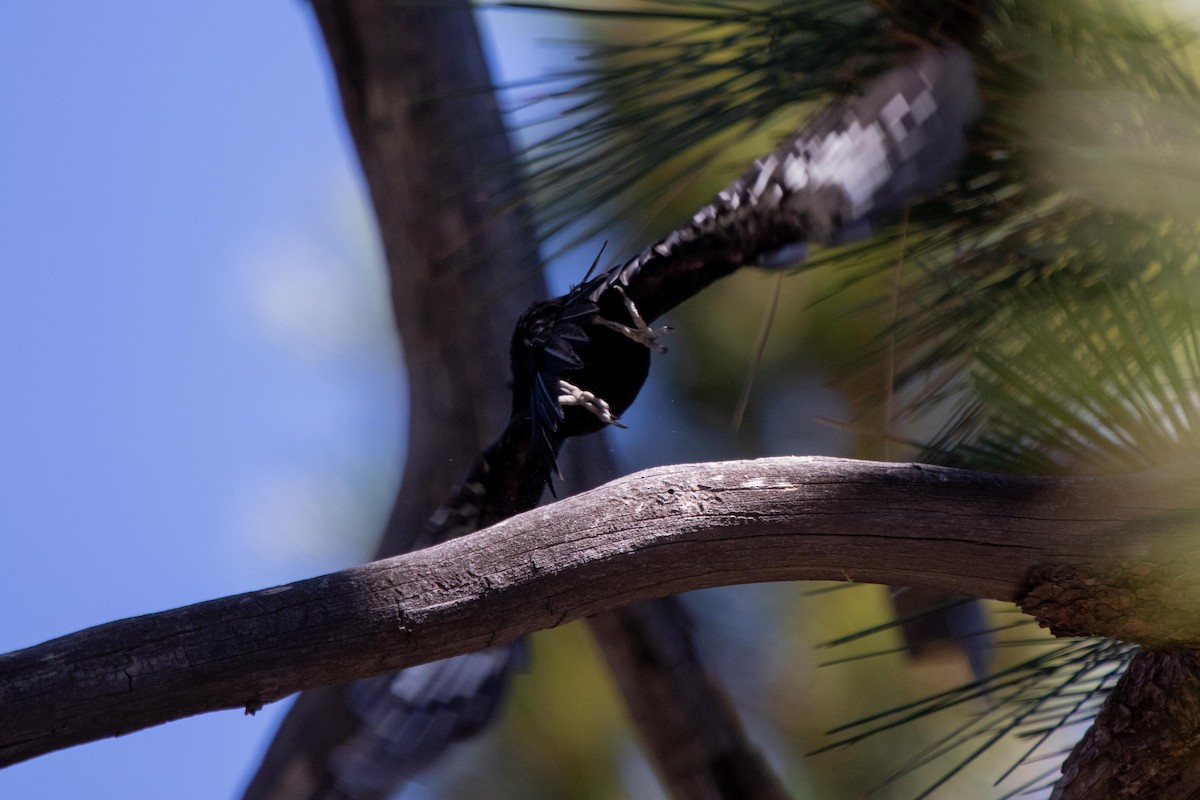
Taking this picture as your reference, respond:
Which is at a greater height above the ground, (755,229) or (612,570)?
(755,229)

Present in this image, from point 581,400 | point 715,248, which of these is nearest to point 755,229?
point 715,248

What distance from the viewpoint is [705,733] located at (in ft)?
3.92

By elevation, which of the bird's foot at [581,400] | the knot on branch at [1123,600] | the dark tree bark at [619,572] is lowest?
the knot on branch at [1123,600]

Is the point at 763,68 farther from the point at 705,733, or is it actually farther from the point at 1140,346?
the point at 705,733

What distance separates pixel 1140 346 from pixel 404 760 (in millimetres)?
596

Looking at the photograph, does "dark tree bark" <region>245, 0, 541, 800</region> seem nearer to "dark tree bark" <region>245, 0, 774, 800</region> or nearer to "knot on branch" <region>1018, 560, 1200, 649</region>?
"dark tree bark" <region>245, 0, 774, 800</region>

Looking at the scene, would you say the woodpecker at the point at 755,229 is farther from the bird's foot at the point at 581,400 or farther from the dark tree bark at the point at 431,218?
the dark tree bark at the point at 431,218

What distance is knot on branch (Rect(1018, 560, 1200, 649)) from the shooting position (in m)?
0.45

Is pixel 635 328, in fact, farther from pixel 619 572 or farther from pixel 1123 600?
pixel 1123 600

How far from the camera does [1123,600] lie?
18.2 inches

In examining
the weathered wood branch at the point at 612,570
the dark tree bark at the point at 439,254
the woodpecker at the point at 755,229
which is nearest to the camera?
Answer: the weathered wood branch at the point at 612,570

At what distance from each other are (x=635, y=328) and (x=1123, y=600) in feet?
0.97

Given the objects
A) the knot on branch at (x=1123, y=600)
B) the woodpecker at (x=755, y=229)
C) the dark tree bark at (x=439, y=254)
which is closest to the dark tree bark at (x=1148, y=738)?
the knot on branch at (x=1123, y=600)

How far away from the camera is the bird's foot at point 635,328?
22.1 inches
